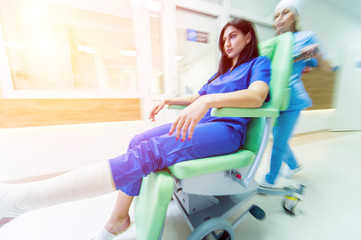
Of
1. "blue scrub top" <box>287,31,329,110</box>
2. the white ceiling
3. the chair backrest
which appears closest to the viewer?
the chair backrest

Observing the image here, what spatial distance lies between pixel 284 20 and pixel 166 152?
1.13 meters

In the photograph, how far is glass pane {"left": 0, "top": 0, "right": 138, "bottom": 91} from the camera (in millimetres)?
1129

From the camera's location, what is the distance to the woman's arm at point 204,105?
446mm

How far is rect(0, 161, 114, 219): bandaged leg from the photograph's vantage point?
43 cm

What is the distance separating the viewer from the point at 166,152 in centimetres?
50

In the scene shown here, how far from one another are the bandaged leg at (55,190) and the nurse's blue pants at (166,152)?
0.14 feet

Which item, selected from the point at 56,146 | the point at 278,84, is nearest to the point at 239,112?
the point at 278,84

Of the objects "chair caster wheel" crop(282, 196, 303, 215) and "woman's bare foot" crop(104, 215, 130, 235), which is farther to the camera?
"chair caster wheel" crop(282, 196, 303, 215)

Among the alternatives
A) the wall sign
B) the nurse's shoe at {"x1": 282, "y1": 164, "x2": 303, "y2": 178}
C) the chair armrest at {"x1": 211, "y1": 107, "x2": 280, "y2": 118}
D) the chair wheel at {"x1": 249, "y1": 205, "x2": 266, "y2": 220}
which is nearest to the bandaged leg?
the chair armrest at {"x1": 211, "y1": 107, "x2": 280, "y2": 118}

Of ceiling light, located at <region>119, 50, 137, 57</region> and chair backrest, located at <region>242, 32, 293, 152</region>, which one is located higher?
ceiling light, located at <region>119, 50, 137, 57</region>

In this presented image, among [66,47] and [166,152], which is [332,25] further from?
[66,47]

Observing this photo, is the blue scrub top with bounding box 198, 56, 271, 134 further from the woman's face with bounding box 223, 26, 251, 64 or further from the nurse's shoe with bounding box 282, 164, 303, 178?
the nurse's shoe with bounding box 282, 164, 303, 178

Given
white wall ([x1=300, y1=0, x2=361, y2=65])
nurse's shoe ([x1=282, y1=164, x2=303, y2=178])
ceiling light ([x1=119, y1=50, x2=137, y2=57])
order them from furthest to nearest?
white wall ([x1=300, y1=0, x2=361, y2=65]), ceiling light ([x1=119, y1=50, x2=137, y2=57]), nurse's shoe ([x1=282, y1=164, x2=303, y2=178])

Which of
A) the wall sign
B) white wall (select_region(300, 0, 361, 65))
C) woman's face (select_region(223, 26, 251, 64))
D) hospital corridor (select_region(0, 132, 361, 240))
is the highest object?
white wall (select_region(300, 0, 361, 65))
